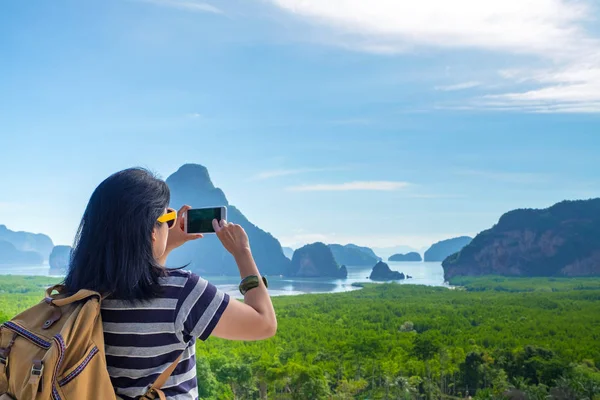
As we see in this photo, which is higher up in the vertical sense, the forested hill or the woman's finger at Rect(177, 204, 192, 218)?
the woman's finger at Rect(177, 204, 192, 218)

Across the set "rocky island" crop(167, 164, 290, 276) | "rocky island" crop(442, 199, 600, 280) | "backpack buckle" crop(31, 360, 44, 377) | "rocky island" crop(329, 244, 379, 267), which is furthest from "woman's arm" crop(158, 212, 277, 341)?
"rocky island" crop(329, 244, 379, 267)

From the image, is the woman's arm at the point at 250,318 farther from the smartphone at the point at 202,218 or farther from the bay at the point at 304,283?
the bay at the point at 304,283

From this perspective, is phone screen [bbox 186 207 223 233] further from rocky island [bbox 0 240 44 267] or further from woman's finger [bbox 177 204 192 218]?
rocky island [bbox 0 240 44 267]

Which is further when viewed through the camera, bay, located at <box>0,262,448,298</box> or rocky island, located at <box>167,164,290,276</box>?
rocky island, located at <box>167,164,290,276</box>

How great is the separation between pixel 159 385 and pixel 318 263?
193ft

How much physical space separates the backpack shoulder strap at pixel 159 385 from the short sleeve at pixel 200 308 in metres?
0.06

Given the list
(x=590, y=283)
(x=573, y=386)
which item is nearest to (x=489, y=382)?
(x=573, y=386)

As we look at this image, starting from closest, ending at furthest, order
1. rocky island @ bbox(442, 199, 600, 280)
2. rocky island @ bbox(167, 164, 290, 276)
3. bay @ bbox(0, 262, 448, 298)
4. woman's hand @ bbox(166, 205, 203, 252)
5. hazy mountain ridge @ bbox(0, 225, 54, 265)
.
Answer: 1. woman's hand @ bbox(166, 205, 203, 252)
2. bay @ bbox(0, 262, 448, 298)
3. rocky island @ bbox(442, 199, 600, 280)
4. rocky island @ bbox(167, 164, 290, 276)
5. hazy mountain ridge @ bbox(0, 225, 54, 265)

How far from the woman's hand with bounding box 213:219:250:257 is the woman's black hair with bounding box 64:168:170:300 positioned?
11cm

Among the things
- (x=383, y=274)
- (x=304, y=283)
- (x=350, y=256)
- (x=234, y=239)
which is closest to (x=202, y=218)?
(x=234, y=239)

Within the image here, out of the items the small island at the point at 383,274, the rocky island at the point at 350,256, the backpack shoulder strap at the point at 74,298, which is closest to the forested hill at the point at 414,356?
the backpack shoulder strap at the point at 74,298

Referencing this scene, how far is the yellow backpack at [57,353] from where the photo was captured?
2.23 feet

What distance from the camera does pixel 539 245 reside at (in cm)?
5084

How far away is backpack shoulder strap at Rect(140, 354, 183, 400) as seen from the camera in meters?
0.80
